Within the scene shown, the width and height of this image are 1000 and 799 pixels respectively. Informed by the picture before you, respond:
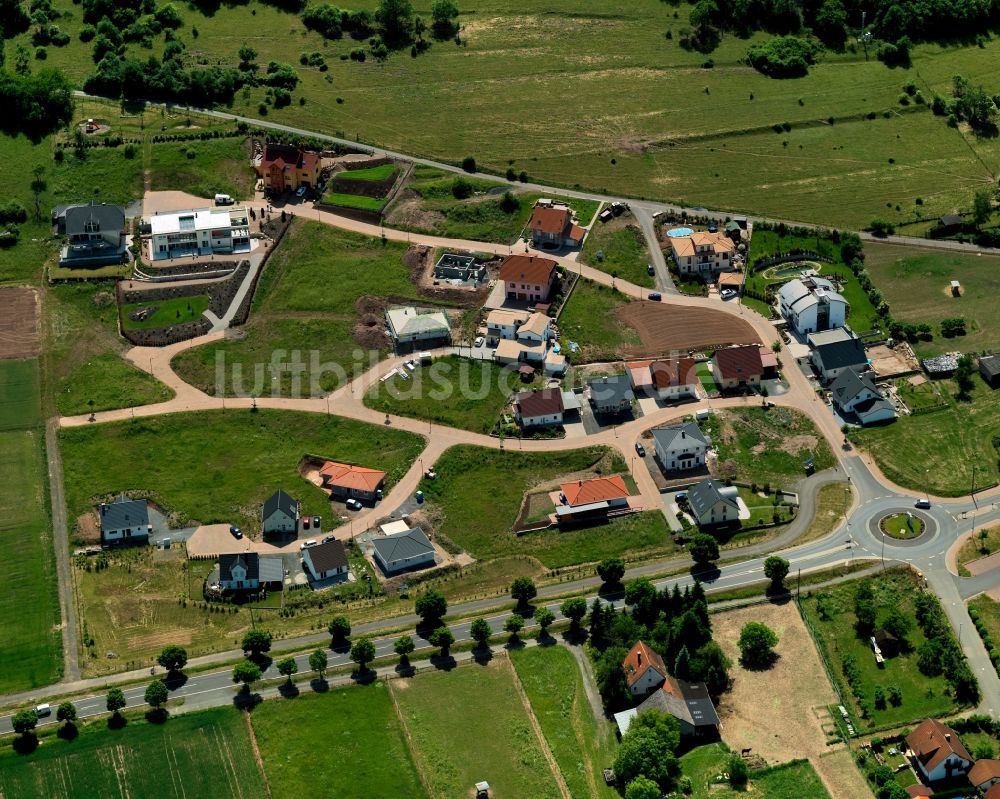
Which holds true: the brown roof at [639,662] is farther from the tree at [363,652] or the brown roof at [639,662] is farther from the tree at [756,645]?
the tree at [363,652]

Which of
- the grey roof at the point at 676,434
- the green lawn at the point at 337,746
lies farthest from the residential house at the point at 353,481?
the grey roof at the point at 676,434

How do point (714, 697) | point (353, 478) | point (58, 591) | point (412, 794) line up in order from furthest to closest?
point (353, 478), point (58, 591), point (714, 697), point (412, 794)

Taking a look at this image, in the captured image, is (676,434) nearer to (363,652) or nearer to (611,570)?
(611,570)

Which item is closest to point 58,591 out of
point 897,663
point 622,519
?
point 622,519

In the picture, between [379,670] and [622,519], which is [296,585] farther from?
[622,519]

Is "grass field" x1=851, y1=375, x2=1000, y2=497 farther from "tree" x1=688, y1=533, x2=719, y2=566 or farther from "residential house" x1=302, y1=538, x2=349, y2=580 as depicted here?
"residential house" x1=302, y1=538, x2=349, y2=580

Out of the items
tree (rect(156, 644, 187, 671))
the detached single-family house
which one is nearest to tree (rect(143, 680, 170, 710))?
tree (rect(156, 644, 187, 671))

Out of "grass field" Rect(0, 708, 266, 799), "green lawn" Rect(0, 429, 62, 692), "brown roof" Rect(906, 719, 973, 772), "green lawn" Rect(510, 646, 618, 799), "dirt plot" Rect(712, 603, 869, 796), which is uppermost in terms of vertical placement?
"brown roof" Rect(906, 719, 973, 772)
